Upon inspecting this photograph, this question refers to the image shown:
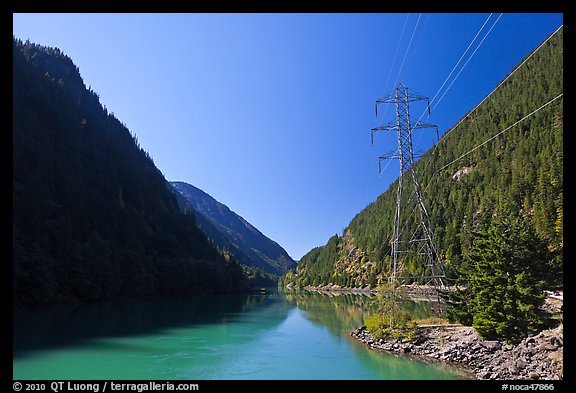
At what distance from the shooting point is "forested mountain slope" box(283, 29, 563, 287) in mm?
85812

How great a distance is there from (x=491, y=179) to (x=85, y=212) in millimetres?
113074

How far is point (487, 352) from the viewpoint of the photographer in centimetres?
1889

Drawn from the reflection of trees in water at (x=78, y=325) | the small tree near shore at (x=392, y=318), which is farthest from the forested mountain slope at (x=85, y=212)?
the small tree near shore at (x=392, y=318)

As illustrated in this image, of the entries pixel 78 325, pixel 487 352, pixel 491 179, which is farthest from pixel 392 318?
pixel 491 179

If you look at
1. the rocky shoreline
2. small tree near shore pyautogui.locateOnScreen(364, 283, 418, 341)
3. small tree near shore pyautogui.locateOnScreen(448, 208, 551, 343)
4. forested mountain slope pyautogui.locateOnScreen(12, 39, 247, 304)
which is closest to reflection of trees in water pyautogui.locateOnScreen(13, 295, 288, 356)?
forested mountain slope pyautogui.locateOnScreen(12, 39, 247, 304)

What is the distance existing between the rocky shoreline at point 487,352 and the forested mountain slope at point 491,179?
42.0m

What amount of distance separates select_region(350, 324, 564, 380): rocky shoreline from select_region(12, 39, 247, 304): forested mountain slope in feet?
157

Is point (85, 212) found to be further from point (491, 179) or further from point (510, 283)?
point (491, 179)

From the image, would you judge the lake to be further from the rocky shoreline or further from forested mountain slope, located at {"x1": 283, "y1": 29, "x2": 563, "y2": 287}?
forested mountain slope, located at {"x1": 283, "y1": 29, "x2": 563, "y2": 287}

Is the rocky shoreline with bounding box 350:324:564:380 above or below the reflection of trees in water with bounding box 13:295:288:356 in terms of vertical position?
above

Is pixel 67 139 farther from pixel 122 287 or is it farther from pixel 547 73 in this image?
pixel 547 73

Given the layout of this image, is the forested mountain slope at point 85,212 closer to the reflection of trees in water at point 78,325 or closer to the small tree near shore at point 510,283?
the reflection of trees in water at point 78,325

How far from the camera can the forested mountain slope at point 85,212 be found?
60156 millimetres
